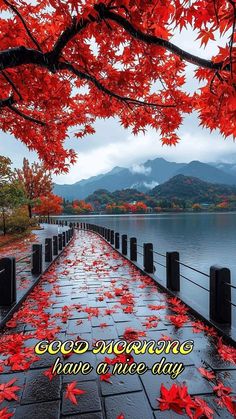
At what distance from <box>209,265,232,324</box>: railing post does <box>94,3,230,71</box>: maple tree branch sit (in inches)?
148

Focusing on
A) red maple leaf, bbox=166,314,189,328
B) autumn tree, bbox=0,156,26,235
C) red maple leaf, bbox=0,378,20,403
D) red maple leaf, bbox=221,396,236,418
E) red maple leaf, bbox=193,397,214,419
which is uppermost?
autumn tree, bbox=0,156,26,235

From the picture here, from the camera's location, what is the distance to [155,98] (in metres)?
6.59

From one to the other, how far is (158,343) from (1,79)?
6054 mm

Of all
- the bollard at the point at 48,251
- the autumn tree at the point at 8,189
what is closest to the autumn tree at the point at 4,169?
the autumn tree at the point at 8,189

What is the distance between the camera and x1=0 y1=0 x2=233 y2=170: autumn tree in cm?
351

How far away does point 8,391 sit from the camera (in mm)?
3604

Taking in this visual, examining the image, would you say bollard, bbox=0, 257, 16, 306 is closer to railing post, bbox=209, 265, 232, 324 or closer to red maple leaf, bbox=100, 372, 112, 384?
red maple leaf, bbox=100, 372, 112, 384

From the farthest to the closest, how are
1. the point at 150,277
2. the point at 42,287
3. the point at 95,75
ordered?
the point at 150,277, the point at 42,287, the point at 95,75

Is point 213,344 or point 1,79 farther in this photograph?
point 1,79

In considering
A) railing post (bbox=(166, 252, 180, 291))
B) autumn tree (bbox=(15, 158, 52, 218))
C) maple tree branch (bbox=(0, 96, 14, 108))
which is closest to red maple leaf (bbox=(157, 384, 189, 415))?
railing post (bbox=(166, 252, 180, 291))

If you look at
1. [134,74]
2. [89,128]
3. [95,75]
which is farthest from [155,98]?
[89,128]

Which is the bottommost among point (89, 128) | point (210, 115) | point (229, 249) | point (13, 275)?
point (229, 249)

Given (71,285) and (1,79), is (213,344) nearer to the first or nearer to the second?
(71,285)

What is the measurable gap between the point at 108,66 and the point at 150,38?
1526mm
